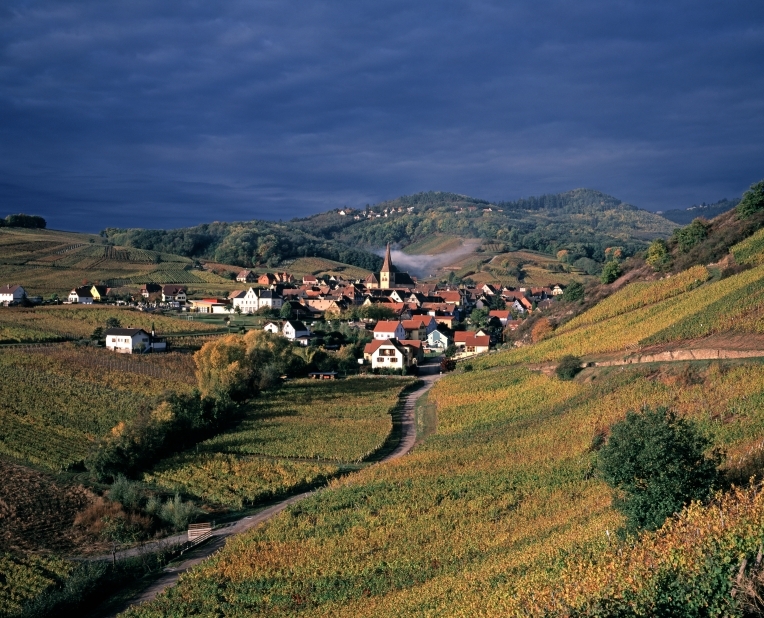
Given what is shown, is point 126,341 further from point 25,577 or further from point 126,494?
point 25,577

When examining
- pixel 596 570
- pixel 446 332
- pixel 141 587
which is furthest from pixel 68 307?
pixel 596 570

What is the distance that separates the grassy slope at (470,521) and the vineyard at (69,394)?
19611mm

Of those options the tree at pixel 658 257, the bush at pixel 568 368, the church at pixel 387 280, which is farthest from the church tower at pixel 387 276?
the bush at pixel 568 368

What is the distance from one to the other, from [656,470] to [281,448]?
1117 inches

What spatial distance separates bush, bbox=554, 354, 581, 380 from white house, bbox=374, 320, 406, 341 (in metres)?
44.2

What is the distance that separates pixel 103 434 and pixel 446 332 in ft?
213

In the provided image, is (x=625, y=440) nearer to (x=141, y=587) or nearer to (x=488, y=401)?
(x=141, y=587)

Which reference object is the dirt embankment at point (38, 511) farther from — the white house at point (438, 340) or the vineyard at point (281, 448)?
the white house at point (438, 340)

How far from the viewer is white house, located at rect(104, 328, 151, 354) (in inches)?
2889

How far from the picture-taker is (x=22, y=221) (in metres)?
188

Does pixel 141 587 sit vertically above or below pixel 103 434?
below

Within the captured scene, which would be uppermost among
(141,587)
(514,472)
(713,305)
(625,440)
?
(713,305)

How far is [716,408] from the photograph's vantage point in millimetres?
29328

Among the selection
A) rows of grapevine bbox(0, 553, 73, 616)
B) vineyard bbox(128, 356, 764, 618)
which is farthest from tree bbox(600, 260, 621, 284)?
rows of grapevine bbox(0, 553, 73, 616)
